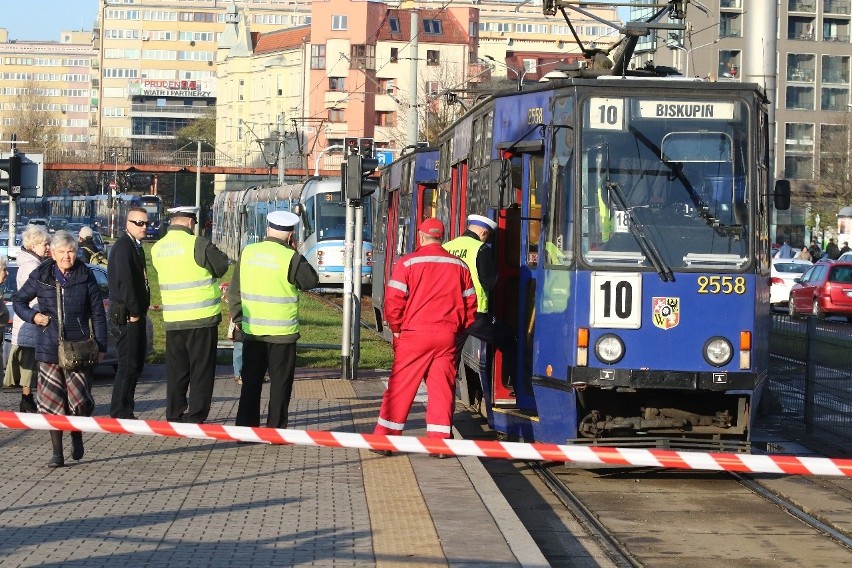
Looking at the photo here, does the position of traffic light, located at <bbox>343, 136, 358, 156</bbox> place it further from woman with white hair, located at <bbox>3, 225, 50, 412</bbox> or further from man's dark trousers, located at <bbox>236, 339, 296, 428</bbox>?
man's dark trousers, located at <bbox>236, 339, 296, 428</bbox>

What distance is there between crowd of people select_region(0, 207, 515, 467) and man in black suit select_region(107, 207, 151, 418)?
0.04 ft

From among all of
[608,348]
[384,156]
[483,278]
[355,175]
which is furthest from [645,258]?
[384,156]

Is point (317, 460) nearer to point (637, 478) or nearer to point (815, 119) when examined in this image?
point (637, 478)

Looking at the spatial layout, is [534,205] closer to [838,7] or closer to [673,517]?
[673,517]

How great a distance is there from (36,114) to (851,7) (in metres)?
117

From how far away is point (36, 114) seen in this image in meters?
186

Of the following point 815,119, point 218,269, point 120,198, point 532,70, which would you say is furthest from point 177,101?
point 218,269

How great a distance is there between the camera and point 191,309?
12.6m

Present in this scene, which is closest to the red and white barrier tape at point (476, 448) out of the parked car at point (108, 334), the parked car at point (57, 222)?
the parked car at point (108, 334)

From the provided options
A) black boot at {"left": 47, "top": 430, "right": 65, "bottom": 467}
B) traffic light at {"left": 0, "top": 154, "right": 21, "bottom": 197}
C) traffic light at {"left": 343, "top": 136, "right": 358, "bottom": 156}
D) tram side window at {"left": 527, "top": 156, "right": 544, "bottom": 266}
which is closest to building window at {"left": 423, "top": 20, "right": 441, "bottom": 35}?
traffic light at {"left": 343, "top": 136, "right": 358, "bottom": 156}

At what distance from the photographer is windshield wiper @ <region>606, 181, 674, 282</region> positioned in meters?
11.6

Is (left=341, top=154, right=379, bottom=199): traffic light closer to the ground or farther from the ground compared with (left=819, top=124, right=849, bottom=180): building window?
closer to the ground

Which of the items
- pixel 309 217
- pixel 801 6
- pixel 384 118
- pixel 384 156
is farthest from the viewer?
pixel 384 118

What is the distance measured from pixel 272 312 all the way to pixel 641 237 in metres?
2.93
